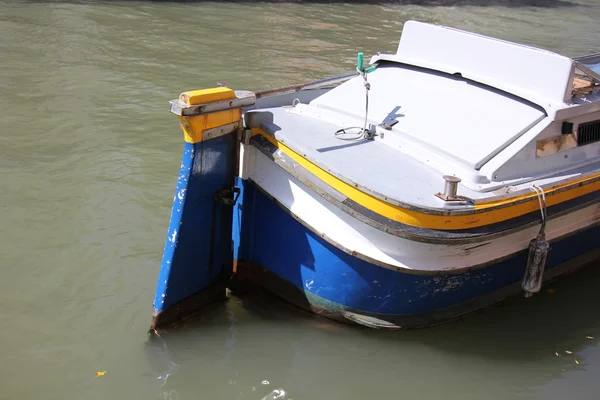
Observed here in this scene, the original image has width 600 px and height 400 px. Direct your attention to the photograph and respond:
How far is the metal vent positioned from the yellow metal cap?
2959 mm

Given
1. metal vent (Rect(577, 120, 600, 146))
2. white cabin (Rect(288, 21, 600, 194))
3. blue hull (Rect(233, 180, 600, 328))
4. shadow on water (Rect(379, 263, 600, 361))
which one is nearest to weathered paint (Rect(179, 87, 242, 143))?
blue hull (Rect(233, 180, 600, 328))

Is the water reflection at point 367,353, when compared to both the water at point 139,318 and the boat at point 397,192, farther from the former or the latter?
the boat at point 397,192

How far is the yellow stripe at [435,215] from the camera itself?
15.3 feet

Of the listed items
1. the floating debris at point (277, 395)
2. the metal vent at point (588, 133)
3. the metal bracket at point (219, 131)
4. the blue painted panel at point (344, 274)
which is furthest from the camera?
the metal vent at point (588, 133)

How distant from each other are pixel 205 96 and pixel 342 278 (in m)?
1.66

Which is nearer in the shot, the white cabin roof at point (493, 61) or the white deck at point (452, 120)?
the white deck at point (452, 120)

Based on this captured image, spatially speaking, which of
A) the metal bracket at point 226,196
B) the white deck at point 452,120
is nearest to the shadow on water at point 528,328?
the white deck at point 452,120

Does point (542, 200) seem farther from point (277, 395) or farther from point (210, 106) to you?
point (210, 106)

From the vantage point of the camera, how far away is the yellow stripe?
15.3ft

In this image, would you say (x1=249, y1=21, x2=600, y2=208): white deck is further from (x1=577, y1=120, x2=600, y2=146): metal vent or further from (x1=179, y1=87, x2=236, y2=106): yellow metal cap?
(x1=179, y1=87, x2=236, y2=106): yellow metal cap

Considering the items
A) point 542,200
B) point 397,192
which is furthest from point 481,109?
point 397,192

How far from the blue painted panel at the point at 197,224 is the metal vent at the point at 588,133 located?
2922 mm

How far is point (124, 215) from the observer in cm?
705

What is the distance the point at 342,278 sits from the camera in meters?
5.11
